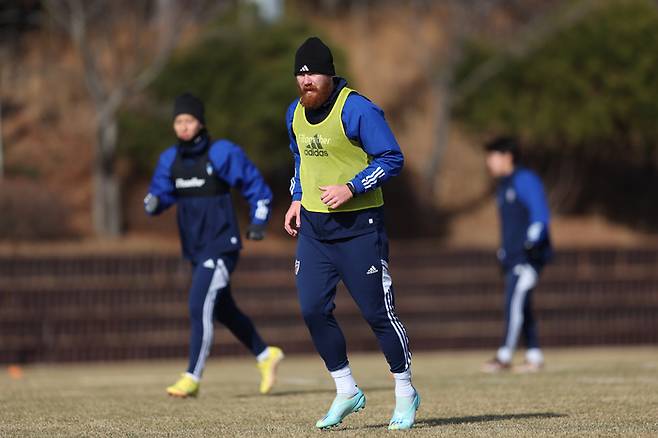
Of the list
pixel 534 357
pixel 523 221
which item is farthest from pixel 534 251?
pixel 534 357

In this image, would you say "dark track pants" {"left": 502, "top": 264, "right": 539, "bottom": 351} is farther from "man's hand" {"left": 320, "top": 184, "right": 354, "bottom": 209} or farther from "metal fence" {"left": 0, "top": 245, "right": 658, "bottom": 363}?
"man's hand" {"left": 320, "top": 184, "right": 354, "bottom": 209}

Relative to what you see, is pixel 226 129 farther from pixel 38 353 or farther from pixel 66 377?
pixel 66 377

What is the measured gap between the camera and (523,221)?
48.6 feet

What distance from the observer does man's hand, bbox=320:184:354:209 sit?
783 centimetres

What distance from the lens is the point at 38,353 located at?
20625 millimetres

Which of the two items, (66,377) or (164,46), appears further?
(164,46)

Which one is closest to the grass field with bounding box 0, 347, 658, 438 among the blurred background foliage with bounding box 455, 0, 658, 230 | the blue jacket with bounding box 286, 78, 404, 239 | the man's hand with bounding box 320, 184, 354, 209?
the blue jacket with bounding box 286, 78, 404, 239

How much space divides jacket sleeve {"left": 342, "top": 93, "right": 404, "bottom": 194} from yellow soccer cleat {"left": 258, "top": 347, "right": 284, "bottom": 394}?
12.0ft

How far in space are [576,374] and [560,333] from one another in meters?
9.29

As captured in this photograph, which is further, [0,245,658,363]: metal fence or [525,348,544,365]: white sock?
[0,245,658,363]: metal fence

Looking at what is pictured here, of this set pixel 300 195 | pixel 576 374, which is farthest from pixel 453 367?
pixel 300 195

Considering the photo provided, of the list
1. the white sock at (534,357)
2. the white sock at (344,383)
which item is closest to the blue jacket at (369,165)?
the white sock at (344,383)

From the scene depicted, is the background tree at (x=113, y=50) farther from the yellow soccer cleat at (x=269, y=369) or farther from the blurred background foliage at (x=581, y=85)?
the yellow soccer cleat at (x=269, y=369)

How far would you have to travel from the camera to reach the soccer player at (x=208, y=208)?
36.5 feet
